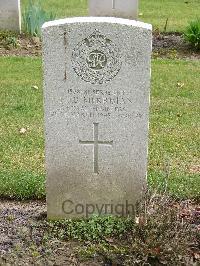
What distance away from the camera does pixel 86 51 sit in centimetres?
423

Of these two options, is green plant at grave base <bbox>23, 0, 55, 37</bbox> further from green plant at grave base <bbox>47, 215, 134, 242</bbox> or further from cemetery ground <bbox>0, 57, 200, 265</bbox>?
green plant at grave base <bbox>47, 215, 134, 242</bbox>

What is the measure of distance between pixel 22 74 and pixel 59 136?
472 cm

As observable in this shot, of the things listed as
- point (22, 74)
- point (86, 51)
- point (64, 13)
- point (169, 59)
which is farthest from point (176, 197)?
point (64, 13)

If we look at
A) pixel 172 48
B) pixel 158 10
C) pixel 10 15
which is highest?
pixel 10 15

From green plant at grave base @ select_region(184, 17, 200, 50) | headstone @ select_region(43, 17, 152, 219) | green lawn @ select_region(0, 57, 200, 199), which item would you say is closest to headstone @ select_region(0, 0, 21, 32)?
green lawn @ select_region(0, 57, 200, 199)

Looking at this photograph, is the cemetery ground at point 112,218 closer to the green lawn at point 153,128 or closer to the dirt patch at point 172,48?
the green lawn at point 153,128

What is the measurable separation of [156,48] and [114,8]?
68.4 inches

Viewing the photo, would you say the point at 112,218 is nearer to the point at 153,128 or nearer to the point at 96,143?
the point at 96,143

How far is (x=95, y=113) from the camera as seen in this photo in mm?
4359

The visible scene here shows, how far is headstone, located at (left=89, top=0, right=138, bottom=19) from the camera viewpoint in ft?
39.5

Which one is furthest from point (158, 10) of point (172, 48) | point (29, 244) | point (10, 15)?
point (29, 244)

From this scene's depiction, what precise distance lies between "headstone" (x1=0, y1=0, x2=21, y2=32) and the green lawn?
1586mm

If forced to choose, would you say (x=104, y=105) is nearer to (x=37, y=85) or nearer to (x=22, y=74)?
(x=37, y=85)

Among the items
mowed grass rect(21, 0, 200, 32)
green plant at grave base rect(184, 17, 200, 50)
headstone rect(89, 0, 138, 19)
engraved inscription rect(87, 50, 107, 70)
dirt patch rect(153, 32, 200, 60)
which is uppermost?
engraved inscription rect(87, 50, 107, 70)
